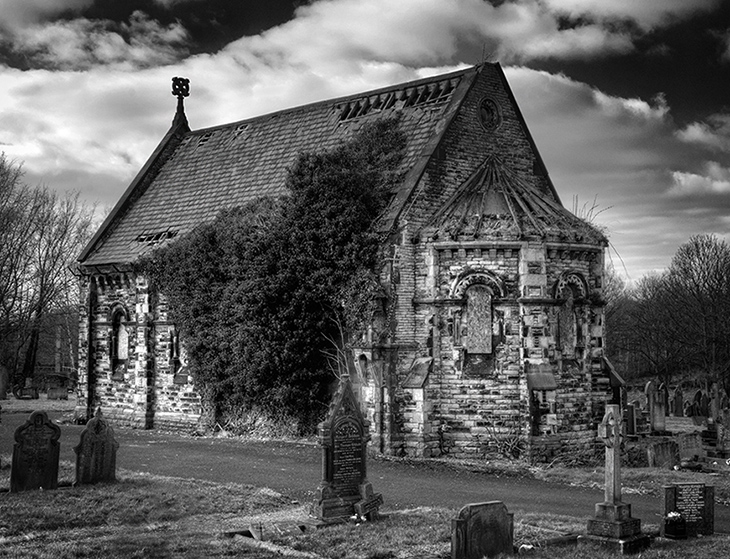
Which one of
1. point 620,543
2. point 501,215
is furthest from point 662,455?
point 620,543

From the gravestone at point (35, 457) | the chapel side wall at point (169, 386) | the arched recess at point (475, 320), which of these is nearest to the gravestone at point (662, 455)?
the arched recess at point (475, 320)

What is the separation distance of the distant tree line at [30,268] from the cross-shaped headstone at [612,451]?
31.0 m

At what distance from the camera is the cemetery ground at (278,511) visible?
1192cm

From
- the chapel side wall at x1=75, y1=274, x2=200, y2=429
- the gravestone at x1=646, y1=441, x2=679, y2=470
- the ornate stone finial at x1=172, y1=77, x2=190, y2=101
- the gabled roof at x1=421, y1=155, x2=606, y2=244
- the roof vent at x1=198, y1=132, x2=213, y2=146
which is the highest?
the ornate stone finial at x1=172, y1=77, x2=190, y2=101

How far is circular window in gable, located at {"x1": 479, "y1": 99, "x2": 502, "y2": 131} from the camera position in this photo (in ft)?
82.6

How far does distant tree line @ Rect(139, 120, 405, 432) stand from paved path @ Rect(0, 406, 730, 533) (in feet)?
5.64

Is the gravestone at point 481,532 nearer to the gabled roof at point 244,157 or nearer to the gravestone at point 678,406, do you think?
the gabled roof at point 244,157

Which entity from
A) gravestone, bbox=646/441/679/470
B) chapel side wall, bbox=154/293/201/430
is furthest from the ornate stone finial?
gravestone, bbox=646/441/679/470

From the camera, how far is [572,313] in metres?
22.4

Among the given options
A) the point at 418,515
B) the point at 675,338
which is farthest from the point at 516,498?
the point at 675,338

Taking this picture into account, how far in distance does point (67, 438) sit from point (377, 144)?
1299cm

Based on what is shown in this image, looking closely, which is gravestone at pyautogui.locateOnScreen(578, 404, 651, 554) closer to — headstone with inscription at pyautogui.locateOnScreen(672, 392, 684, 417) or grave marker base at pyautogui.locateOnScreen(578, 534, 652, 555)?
grave marker base at pyautogui.locateOnScreen(578, 534, 652, 555)

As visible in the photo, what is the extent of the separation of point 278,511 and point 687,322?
129 ft

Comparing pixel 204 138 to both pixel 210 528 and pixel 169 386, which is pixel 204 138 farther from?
pixel 210 528
